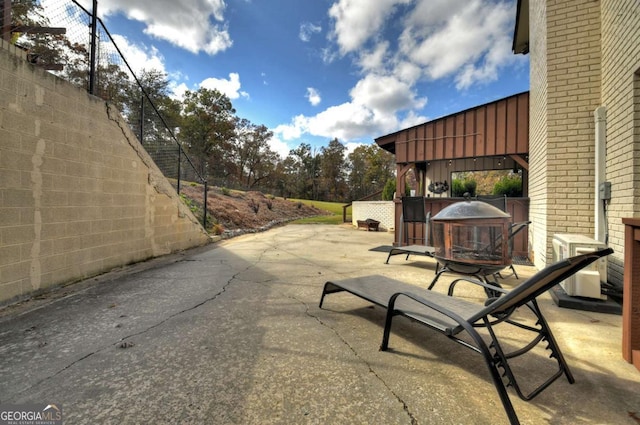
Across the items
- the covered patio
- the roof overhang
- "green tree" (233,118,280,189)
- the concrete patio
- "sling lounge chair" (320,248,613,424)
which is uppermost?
"green tree" (233,118,280,189)

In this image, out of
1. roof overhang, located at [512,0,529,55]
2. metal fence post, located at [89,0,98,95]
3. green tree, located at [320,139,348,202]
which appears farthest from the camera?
green tree, located at [320,139,348,202]

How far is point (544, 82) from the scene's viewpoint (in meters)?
4.53

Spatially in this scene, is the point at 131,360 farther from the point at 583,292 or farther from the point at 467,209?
the point at 583,292

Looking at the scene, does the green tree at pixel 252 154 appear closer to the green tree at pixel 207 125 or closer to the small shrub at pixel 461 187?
the green tree at pixel 207 125

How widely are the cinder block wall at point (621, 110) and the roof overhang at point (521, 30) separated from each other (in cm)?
304

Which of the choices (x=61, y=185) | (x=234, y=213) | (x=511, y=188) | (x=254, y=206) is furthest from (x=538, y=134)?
(x=254, y=206)

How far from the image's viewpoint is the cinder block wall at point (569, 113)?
4.01m

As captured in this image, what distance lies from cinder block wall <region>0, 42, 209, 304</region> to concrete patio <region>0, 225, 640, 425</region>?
0.60 meters

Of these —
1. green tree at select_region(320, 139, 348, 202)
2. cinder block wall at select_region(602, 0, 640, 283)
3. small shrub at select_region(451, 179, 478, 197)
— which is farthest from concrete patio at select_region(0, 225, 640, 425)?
green tree at select_region(320, 139, 348, 202)

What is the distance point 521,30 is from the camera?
7070 mm

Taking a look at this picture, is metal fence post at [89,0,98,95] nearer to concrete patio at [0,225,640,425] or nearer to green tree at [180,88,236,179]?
concrete patio at [0,225,640,425]

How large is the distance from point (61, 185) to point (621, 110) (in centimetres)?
711

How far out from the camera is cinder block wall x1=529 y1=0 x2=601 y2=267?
13.1ft

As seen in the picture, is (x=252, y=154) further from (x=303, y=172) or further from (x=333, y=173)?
(x=333, y=173)
